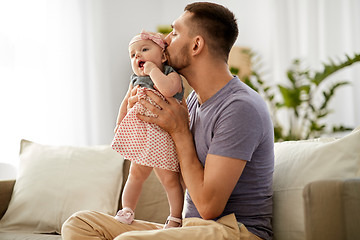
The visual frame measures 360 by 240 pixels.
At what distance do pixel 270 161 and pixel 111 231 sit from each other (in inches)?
24.7

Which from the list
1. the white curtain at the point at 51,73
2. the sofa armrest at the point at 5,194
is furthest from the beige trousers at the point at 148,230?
the white curtain at the point at 51,73

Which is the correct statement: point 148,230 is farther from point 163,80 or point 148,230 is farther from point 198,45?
point 198,45

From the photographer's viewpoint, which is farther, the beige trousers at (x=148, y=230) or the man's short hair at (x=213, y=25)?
the man's short hair at (x=213, y=25)

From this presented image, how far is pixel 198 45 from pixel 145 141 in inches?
16.1

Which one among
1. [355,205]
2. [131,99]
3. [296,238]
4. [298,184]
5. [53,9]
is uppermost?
[53,9]

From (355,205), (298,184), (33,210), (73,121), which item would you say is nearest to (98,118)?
(73,121)

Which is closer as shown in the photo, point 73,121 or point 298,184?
point 298,184

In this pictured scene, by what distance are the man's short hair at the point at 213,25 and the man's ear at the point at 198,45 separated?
0.06 ft

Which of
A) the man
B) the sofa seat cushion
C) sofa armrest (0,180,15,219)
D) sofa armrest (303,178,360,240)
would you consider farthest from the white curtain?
sofa armrest (303,178,360,240)

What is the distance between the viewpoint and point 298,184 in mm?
1660

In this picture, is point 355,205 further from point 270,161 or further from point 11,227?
point 11,227

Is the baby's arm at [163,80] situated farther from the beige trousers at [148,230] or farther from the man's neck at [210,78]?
the beige trousers at [148,230]

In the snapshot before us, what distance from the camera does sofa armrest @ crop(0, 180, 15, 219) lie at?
2455 millimetres

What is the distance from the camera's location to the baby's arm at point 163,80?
1622 millimetres
